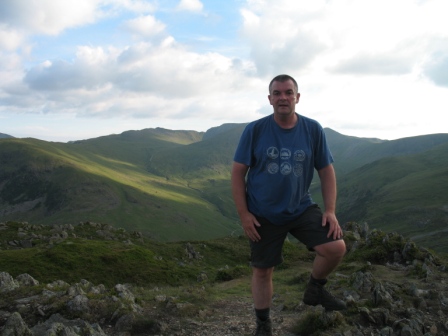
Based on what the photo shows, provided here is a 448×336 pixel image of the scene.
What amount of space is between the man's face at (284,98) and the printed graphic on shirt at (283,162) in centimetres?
80

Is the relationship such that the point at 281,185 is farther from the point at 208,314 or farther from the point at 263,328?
the point at 208,314

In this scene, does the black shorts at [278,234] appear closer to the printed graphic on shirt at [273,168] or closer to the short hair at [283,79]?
the printed graphic on shirt at [273,168]

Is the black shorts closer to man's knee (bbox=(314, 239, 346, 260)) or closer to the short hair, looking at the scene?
man's knee (bbox=(314, 239, 346, 260))

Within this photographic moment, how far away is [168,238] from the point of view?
176 meters

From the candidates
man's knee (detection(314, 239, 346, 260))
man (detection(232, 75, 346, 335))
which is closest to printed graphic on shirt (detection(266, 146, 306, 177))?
man (detection(232, 75, 346, 335))

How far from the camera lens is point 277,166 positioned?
793 cm

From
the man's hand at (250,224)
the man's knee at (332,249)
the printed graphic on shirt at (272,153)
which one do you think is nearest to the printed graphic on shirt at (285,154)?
the printed graphic on shirt at (272,153)

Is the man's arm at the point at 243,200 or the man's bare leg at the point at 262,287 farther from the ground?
the man's arm at the point at 243,200

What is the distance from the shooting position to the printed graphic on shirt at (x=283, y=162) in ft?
26.0

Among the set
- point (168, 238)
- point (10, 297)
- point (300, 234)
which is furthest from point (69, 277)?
point (168, 238)

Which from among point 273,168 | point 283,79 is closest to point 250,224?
point 273,168

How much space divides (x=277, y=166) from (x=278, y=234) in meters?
1.50

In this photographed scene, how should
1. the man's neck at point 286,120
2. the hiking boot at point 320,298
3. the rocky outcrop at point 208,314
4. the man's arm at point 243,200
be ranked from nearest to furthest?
the man's arm at point 243,200 < the man's neck at point 286,120 < the hiking boot at point 320,298 < the rocky outcrop at point 208,314

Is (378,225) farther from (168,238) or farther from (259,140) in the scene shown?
(259,140)
